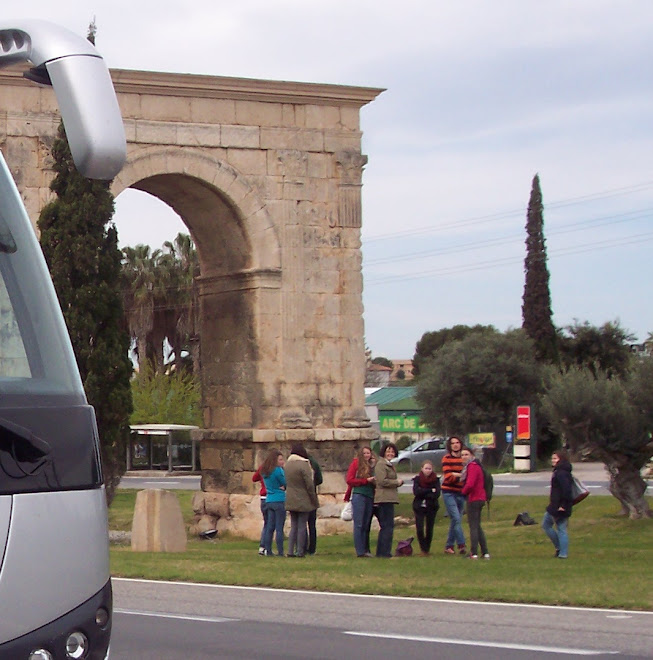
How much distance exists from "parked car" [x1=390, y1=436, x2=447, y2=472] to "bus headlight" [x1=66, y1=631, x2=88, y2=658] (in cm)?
4464

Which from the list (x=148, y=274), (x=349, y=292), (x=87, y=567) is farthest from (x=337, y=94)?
(x=148, y=274)

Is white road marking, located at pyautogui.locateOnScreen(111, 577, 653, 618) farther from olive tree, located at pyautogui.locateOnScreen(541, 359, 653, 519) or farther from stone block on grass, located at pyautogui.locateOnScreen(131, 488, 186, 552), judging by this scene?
olive tree, located at pyautogui.locateOnScreen(541, 359, 653, 519)

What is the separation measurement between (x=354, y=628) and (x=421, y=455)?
40.1 metres

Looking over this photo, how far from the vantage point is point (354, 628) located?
11.2 m

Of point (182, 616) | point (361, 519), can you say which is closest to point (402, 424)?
point (361, 519)

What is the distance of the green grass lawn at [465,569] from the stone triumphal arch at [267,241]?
2.21m

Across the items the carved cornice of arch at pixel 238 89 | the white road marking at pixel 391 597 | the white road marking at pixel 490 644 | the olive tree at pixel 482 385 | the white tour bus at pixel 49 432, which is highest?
the carved cornice of arch at pixel 238 89

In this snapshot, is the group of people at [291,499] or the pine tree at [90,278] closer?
the group of people at [291,499]

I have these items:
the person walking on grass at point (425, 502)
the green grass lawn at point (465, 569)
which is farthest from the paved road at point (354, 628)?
the person walking on grass at point (425, 502)

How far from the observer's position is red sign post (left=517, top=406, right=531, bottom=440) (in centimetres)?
4384

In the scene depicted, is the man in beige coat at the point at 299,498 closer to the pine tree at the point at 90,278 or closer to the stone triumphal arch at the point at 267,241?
the pine tree at the point at 90,278

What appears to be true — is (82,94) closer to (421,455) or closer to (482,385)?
(421,455)

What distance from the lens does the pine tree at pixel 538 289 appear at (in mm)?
56844

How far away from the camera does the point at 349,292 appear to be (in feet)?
83.7
